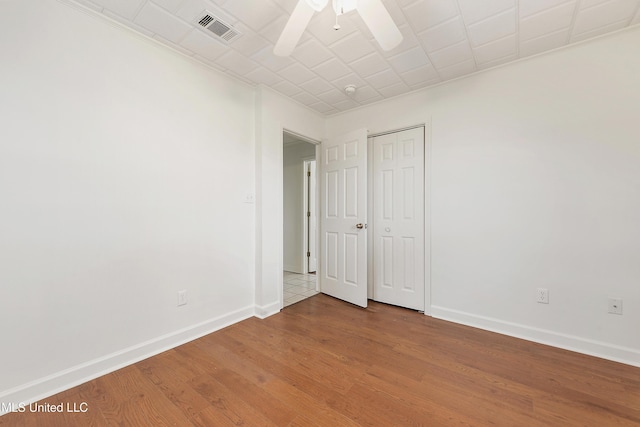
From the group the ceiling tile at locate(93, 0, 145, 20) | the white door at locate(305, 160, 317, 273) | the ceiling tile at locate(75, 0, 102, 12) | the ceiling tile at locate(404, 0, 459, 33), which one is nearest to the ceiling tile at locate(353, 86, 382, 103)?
the ceiling tile at locate(404, 0, 459, 33)

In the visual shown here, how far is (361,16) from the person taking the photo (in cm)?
135

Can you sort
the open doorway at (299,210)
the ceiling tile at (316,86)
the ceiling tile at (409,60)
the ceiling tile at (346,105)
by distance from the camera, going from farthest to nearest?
1. the open doorway at (299,210)
2. the ceiling tile at (346,105)
3. the ceiling tile at (316,86)
4. the ceiling tile at (409,60)

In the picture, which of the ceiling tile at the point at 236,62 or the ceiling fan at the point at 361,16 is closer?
the ceiling fan at the point at 361,16

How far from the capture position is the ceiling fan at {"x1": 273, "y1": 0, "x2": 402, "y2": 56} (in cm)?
130

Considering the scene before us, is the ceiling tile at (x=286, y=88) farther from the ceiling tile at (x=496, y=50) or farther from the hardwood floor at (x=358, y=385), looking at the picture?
the hardwood floor at (x=358, y=385)

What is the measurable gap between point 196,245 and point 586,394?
300cm

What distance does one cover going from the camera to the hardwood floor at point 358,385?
1.39 m

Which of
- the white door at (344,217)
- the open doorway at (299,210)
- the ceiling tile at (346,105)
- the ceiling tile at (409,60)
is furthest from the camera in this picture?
the open doorway at (299,210)

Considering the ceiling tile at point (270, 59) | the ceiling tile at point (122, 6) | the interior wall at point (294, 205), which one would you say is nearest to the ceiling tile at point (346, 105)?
the ceiling tile at point (270, 59)

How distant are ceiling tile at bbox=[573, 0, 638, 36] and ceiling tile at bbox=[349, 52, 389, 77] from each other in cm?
135

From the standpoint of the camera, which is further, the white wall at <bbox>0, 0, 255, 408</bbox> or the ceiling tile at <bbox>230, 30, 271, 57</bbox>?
the ceiling tile at <bbox>230, 30, 271, 57</bbox>

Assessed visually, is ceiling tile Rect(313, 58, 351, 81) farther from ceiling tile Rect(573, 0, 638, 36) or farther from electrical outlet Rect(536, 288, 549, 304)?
electrical outlet Rect(536, 288, 549, 304)

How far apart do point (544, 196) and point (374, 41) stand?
6.39 feet

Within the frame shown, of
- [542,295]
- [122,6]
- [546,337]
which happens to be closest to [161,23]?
[122,6]
